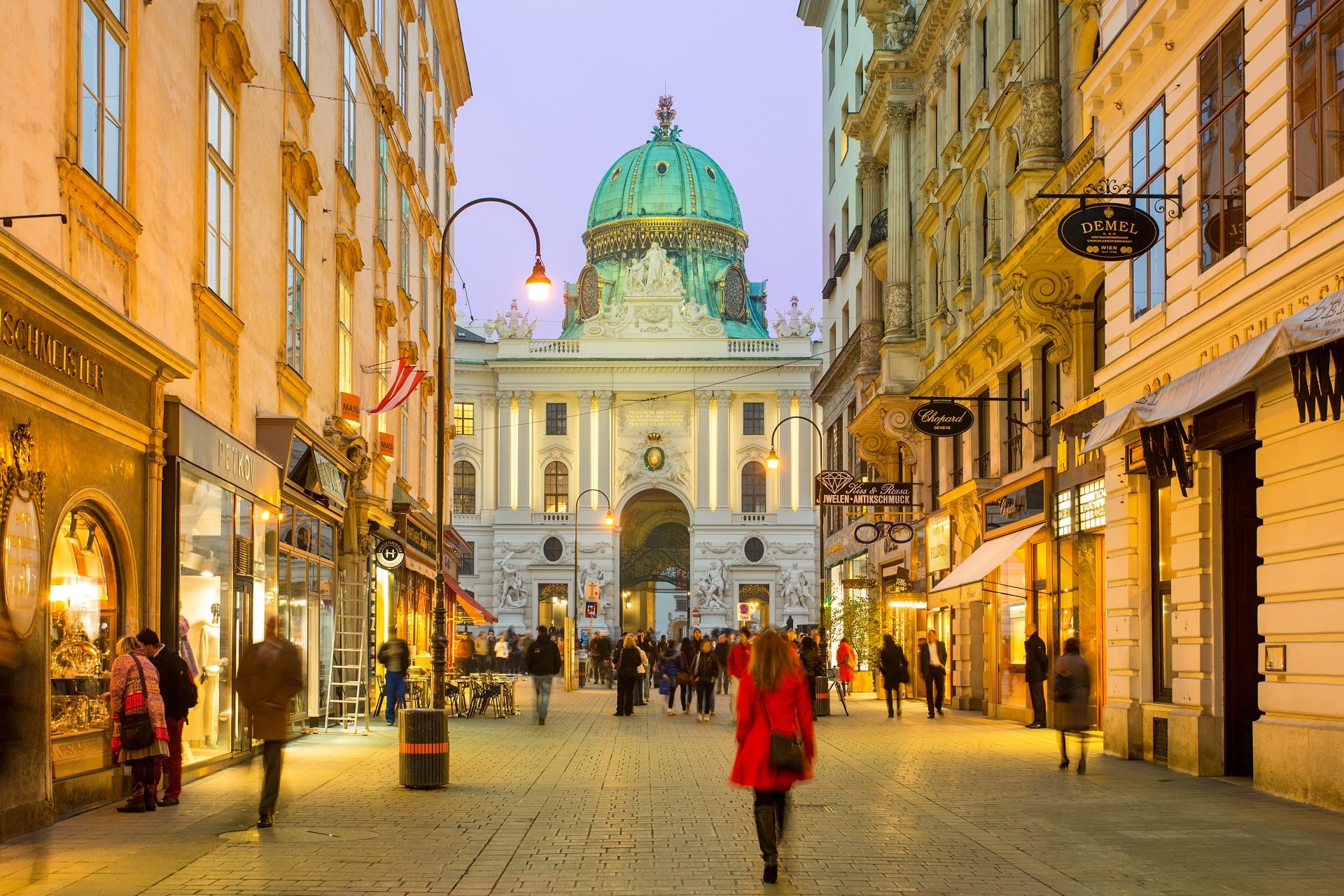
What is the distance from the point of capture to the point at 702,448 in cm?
8156

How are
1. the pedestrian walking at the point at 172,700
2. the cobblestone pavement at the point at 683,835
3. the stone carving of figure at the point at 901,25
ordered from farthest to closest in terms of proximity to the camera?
the stone carving of figure at the point at 901,25, the pedestrian walking at the point at 172,700, the cobblestone pavement at the point at 683,835

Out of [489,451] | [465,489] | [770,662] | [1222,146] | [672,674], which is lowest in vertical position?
[672,674]

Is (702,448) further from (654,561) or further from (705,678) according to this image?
(705,678)

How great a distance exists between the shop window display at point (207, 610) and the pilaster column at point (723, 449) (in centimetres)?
6319

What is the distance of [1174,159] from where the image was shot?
56.0 ft

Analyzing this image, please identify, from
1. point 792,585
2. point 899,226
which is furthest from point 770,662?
point 792,585

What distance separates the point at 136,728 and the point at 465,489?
68821 mm

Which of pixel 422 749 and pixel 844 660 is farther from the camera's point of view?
pixel 844 660

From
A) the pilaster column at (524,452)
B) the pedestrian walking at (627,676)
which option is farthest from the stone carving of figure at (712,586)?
the pedestrian walking at (627,676)

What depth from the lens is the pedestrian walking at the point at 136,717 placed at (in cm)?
1290

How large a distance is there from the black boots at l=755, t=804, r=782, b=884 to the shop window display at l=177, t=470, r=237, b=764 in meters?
7.40

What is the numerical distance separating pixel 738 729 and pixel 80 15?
7964mm

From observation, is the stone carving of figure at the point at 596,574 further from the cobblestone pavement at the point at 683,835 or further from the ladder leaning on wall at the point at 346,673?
the cobblestone pavement at the point at 683,835

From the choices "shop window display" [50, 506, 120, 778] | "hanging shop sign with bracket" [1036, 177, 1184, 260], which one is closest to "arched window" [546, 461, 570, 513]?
"hanging shop sign with bracket" [1036, 177, 1184, 260]
